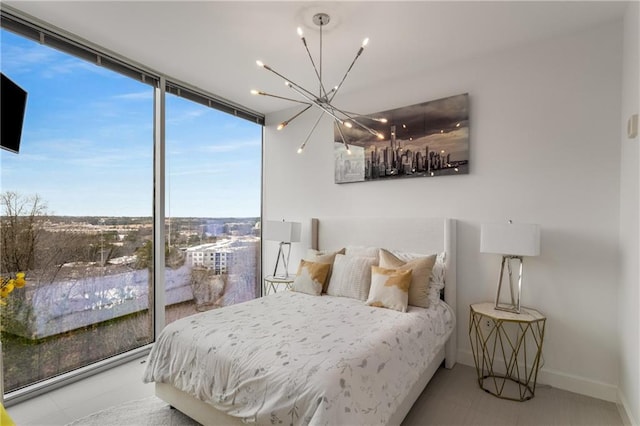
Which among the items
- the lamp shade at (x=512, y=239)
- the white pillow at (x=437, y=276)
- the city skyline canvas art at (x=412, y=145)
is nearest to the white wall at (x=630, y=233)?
the lamp shade at (x=512, y=239)

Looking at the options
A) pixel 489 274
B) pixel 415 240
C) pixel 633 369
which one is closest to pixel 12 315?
pixel 415 240

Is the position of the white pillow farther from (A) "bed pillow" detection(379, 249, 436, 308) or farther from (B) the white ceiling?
(B) the white ceiling

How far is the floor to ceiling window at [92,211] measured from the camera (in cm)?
245

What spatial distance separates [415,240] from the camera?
126 inches

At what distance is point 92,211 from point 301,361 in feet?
8.05

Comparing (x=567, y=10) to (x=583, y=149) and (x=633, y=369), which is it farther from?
(x=633, y=369)

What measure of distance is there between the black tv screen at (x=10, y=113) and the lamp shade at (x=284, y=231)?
98.0 inches

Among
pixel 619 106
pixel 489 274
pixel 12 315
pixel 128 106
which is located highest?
pixel 128 106

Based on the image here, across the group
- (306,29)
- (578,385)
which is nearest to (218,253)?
(306,29)

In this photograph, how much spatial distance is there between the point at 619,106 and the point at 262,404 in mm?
3253

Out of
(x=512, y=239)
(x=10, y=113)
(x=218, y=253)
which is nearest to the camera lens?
(x=10, y=113)

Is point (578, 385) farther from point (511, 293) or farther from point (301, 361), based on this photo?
point (301, 361)

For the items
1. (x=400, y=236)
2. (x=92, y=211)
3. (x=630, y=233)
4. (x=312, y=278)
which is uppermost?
(x=92, y=211)

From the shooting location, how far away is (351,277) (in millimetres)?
2973
